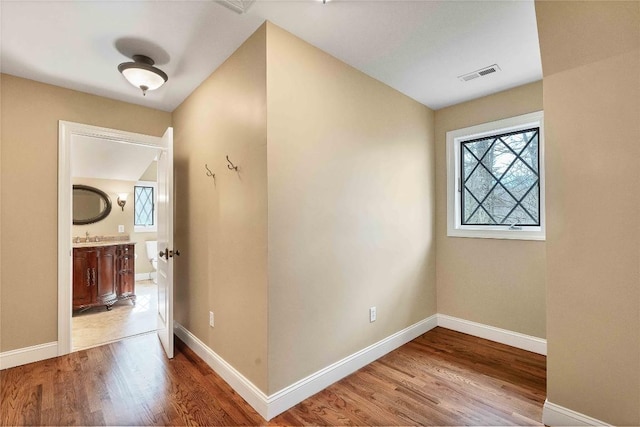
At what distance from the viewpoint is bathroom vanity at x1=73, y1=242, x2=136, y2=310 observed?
12.6 feet

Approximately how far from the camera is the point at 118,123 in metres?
3.05

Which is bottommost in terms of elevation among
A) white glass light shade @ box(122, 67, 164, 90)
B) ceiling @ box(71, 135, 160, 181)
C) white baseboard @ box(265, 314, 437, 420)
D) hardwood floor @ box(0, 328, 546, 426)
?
hardwood floor @ box(0, 328, 546, 426)

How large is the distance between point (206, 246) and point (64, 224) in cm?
139

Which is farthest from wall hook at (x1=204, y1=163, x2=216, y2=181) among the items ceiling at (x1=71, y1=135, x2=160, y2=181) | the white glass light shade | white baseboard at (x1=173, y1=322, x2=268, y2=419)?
ceiling at (x1=71, y1=135, x2=160, y2=181)

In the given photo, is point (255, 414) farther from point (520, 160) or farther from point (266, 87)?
point (520, 160)

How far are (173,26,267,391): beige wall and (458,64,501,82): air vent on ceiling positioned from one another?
184 cm

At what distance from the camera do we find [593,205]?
1.59 metres

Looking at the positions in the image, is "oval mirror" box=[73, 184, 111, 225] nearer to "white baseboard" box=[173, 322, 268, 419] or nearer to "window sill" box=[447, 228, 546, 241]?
"white baseboard" box=[173, 322, 268, 419]

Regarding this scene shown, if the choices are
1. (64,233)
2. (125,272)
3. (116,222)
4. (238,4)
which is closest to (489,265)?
(238,4)

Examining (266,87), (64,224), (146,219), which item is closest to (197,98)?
(266,87)

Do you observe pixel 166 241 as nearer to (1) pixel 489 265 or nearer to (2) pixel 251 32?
(2) pixel 251 32

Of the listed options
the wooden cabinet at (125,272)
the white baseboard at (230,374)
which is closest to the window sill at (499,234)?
the white baseboard at (230,374)

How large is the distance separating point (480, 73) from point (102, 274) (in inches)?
199

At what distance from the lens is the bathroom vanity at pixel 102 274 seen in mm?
3830
